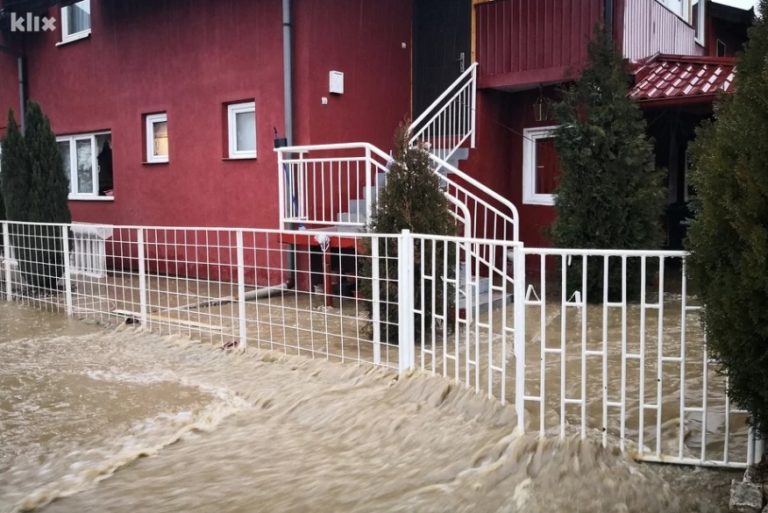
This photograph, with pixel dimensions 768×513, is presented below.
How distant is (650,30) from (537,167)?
253 centimetres

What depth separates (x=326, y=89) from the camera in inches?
378

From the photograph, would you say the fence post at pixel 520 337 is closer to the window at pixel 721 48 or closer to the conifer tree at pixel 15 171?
the conifer tree at pixel 15 171

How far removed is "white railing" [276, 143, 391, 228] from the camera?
8.66 m

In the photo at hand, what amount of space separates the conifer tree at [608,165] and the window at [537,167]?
228 centimetres

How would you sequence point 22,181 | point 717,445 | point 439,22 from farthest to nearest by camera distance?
1. point 439,22
2. point 22,181
3. point 717,445

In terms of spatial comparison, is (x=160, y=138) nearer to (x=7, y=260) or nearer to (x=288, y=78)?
(x=288, y=78)

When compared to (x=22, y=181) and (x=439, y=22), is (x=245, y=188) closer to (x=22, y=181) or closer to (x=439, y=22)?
(x=22, y=181)

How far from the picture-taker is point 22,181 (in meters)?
9.47

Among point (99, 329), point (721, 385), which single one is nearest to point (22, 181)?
point (99, 329)

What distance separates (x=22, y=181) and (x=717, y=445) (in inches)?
357

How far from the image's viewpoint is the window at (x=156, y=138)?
11594mm

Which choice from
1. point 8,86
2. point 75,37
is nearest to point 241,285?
point 75,37

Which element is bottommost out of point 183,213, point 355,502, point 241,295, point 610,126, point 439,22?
point 355,502

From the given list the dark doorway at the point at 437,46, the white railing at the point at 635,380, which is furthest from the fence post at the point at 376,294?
the dark doorway at the point at 437,46
